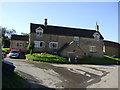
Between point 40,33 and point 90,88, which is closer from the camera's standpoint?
point 90,88

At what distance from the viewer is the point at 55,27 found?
41.2 meters

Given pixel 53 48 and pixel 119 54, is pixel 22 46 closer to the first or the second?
pixel 53 48

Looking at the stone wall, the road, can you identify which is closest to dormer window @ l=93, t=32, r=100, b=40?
the stone wall

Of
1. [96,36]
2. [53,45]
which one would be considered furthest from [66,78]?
[96,36]

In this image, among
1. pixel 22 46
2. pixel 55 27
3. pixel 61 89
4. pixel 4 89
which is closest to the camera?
pixel 4 89

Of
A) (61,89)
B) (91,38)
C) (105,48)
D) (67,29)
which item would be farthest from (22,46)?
(61,89)

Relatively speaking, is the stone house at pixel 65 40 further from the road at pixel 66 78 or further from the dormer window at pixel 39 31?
the road at pixel 66 78

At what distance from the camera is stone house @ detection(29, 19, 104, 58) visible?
3512cm

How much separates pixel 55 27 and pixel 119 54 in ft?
101

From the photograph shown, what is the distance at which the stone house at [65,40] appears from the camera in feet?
115

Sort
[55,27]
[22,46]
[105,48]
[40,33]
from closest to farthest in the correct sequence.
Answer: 1. [40,33]
2. [55,27]
3. [22,46]
4. [105,48]

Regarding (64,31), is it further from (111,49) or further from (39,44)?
(111,49)

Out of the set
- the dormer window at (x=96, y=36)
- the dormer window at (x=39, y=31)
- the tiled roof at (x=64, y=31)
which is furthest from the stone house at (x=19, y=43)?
the dormer window at (x=96, y=36)

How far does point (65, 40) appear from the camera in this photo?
39594 mm
